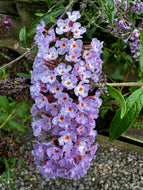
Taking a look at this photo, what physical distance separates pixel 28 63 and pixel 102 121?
0.81 metres

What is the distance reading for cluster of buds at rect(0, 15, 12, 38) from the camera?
2.19 metres

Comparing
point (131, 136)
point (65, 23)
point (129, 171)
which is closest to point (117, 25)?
point (65, 23)

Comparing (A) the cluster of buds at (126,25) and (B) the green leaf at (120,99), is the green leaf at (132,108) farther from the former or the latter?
(A) the cluster of buds at (126,25)

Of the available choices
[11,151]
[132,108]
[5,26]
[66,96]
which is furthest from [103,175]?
[5,26]

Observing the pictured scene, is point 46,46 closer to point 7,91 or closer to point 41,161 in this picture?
point 41,161

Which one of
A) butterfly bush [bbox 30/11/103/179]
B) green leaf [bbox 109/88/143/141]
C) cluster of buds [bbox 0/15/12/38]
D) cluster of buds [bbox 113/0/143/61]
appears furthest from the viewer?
cluster of buds [bbox 0/15/12/38]

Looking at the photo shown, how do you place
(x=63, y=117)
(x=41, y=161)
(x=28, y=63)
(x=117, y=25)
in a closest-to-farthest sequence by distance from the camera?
1. (x=63, y=117)
2. (x=41, y=161)
3. (x=117, y=25)
4. (x=28, y=63)

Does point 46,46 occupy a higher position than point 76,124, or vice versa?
point 46,46

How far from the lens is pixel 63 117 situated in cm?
74

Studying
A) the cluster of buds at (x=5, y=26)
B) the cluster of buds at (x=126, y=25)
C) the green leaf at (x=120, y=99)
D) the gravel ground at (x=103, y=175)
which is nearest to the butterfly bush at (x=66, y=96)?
the green leaf at (x=120, y=99)

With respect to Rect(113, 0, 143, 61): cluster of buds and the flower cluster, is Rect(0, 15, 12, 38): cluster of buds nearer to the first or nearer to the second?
the flower cluster

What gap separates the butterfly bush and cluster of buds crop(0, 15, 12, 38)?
A: 1.53 meters

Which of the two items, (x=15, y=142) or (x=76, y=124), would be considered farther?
(x=15, y=142)

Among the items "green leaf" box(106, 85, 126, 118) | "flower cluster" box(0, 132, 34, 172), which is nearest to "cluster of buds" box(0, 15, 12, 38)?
"flower cluster" box(0, 132, 34, 172)
